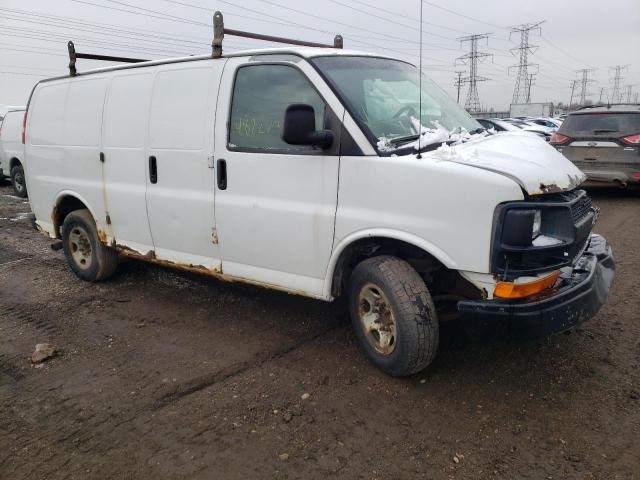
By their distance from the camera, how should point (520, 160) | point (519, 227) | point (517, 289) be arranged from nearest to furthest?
point (519, 227)
point (517, 289)
point (520, 160)

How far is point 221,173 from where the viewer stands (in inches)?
157

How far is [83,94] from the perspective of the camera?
5.19 metres

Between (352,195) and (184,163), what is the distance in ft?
5.22

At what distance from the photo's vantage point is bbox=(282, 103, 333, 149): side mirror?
10.5 feet

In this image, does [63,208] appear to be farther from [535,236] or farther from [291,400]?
[535,236]

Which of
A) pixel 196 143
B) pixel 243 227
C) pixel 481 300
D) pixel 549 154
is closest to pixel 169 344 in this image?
pixel 243 227

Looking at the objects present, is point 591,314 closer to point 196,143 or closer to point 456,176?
point 456,176

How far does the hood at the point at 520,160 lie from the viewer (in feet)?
9.52

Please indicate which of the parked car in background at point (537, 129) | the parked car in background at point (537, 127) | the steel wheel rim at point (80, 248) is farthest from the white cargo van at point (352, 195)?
the parked car in background at point (537, 127)

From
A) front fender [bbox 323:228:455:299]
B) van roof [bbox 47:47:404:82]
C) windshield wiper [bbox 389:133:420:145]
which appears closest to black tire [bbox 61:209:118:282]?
van roof [bbox 47:47:404:82]

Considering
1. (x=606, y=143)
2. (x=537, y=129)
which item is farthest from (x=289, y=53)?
(x=537, y=129)

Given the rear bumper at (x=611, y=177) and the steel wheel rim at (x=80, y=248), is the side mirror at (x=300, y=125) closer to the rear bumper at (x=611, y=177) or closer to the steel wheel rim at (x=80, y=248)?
the steel wheel rim at (x=80, y=248)

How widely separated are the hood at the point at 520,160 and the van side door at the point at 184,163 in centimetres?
181

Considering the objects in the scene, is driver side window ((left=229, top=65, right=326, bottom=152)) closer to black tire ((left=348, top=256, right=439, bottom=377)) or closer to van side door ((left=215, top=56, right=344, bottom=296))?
van side door ((left=215, top=56, right=344, bottom=296))
